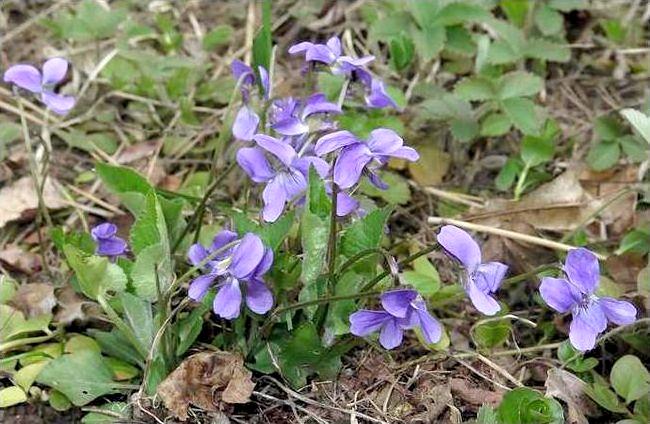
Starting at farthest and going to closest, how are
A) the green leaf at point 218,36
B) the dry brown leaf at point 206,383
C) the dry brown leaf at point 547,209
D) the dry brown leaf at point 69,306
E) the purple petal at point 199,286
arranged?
the green leaf at point 218,36 < the dry brown leaf at point 547,209 < the dry brown leaf at point 69,306 < the dry brown leaf at point 206,383 < the purple petal at point 199,286

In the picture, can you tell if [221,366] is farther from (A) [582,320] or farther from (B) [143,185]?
(A) [582,320]

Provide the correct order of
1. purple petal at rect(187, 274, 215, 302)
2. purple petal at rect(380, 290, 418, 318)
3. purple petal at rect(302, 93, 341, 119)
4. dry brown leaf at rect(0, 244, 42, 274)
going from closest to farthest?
purple petal at rect(380, 290, 418, 318)
purple petal at rect(187, 274, 215, 302)
purple petal at rect(302, 93, 341, 119)
dry brown leaf at rect(0, 244, 42, 274)

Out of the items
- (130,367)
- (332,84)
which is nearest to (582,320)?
(130,367)

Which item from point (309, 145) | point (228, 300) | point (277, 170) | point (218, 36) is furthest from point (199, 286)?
point (218, 36)

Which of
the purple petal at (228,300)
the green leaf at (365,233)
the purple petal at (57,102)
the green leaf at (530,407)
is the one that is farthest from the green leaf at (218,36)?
the green leaf at (530,407)

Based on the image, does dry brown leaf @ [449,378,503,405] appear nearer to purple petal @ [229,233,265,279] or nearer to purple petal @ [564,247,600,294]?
purple petal @ [564,247,600,294]

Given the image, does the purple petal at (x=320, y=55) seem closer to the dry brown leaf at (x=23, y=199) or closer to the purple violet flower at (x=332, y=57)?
the purple violet flower at (x=332, y=57)

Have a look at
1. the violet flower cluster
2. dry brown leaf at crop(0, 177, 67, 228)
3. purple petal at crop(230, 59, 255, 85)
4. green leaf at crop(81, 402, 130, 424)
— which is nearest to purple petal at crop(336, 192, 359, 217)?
the violet flower cluster
